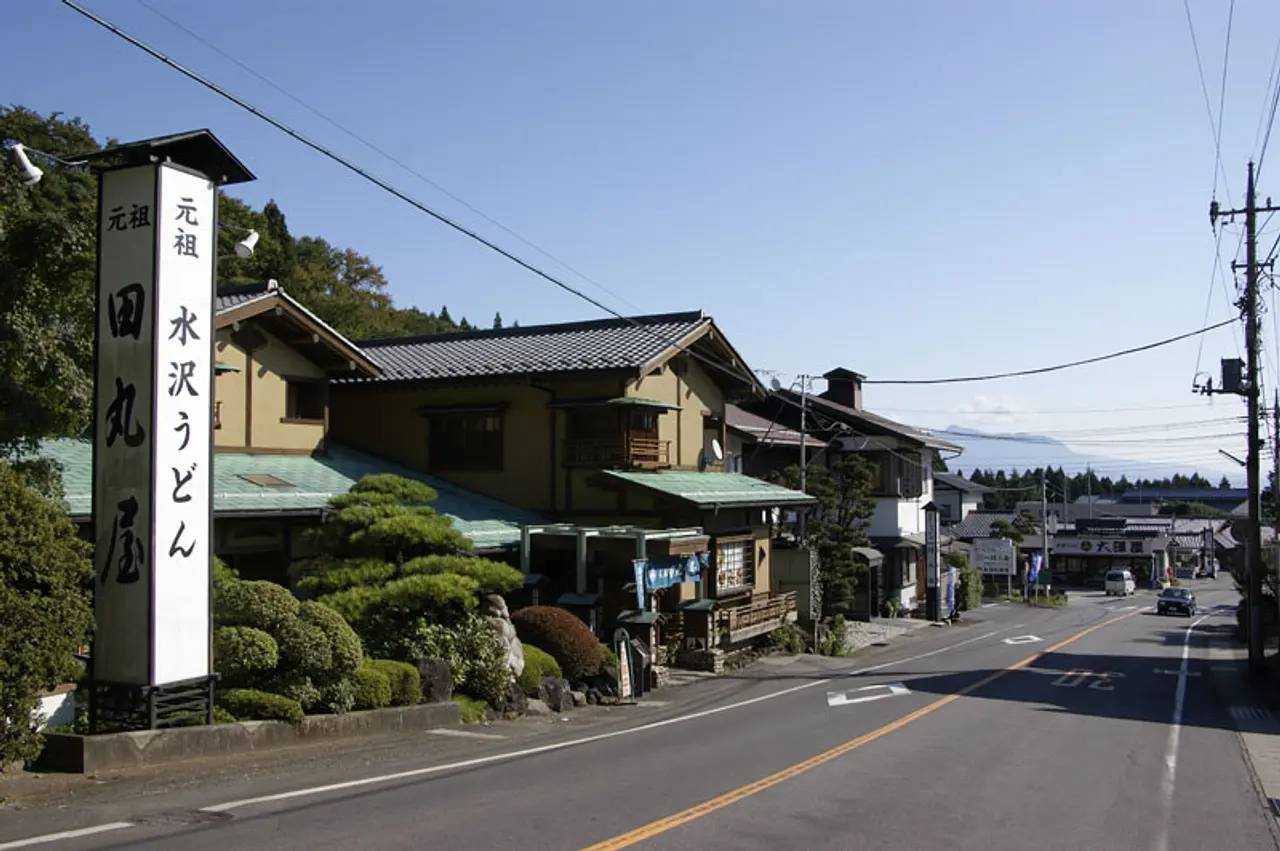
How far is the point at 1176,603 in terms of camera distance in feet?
191

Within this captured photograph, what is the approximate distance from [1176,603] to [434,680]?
53755 millimetres

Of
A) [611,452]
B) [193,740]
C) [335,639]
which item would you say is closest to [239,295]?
[611,452]

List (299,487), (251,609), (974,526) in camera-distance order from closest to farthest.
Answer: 1. (251,609)
2. (299,487)
3. (974,526)

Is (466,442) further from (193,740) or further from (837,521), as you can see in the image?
(193,740)

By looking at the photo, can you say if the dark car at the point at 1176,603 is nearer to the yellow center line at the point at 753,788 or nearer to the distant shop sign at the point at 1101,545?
the distant shop sign at the point at 1101,545

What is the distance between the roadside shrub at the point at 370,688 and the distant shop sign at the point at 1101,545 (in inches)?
3402

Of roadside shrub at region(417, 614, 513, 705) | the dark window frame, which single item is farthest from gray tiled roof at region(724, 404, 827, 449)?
roadside shrub at region(417, 614, 513, 705)

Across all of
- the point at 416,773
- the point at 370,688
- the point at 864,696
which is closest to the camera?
the point at 416,773

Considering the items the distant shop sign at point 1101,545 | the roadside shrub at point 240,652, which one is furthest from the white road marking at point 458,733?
the distant shop sign at point 1101,545

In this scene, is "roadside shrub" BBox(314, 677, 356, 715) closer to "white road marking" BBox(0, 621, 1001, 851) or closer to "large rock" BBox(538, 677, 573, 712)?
"white road marking" BBox(0, 621, 1001, 851)

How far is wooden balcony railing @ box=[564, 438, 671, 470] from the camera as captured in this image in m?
27.0

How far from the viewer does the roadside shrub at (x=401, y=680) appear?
15.5 metres

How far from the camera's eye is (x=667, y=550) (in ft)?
80.4

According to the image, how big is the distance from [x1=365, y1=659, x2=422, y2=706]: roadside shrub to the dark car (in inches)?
2129
